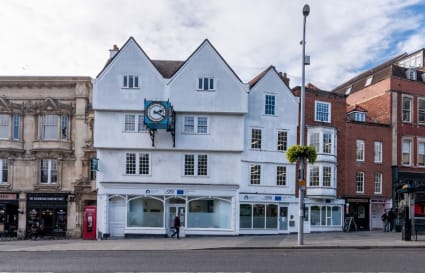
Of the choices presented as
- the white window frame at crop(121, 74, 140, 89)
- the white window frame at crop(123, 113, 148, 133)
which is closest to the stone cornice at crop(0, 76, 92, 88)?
the white window frame at crop(121, 74, 140, 89)

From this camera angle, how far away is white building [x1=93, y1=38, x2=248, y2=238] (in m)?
29.6

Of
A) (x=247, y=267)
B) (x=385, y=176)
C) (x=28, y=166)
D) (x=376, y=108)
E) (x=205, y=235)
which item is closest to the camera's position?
(x=247, y=267)

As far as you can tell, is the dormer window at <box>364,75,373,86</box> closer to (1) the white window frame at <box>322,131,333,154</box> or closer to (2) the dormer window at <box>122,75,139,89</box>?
(1) the white window frame at <box>322,131,333,154</box>

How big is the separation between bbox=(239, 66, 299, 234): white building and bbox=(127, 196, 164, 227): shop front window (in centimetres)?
602

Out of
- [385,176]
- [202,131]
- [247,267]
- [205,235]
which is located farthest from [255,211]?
[247,267]

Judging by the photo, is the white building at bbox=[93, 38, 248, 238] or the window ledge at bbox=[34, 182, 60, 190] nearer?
the white building at bbox=[93, 38, 248, 238]

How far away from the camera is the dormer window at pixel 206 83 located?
30516 mm

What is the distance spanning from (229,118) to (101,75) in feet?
32.7

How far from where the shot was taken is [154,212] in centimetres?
2983

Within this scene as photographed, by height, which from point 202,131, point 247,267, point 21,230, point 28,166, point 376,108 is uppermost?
point 376,108

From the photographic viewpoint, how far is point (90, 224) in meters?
28.9

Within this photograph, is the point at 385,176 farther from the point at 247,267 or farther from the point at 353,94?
the point at 247,267

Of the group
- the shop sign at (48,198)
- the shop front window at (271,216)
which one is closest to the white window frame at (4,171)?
the shop sign at (48,198)

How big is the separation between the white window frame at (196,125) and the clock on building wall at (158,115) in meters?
1.93
